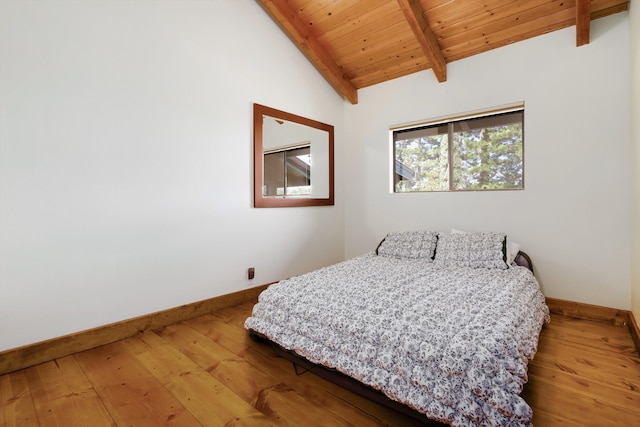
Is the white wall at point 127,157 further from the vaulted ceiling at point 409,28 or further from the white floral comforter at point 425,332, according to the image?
the white floral comforter at point 425,332

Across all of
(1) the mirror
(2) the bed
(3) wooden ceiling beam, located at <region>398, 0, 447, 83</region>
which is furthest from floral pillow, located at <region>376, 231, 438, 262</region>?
(3) wooden ceiling beam, located at <region>398, 0, 447, 83</region>

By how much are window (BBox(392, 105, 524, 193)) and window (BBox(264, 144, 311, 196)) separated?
3.50ft

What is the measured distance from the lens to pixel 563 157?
98.7 inches

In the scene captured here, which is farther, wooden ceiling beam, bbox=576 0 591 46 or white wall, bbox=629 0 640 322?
wooden ceiling beam, bbox=576 0 591 46

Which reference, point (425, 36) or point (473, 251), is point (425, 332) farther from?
point (425, 36)

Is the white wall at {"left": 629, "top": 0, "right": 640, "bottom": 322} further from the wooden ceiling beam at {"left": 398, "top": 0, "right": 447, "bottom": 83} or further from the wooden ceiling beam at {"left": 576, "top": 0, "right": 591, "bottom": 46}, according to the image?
the wooden ceiling beam at {"left": 398, "top": 0, "right": 447, "bottom": 83}

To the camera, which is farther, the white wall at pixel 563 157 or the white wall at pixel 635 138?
the white wall at pixel 563 157

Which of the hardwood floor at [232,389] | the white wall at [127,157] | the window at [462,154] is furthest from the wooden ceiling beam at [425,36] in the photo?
the hardwood floor at [232,389]

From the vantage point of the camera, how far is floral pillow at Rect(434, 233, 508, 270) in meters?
2.45

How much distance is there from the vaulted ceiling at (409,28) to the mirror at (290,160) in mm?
756

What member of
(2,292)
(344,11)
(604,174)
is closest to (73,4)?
(2,292)

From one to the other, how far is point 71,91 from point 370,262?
243 cm

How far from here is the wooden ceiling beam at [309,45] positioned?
2.91 metres

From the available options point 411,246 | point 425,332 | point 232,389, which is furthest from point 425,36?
point 232,389
